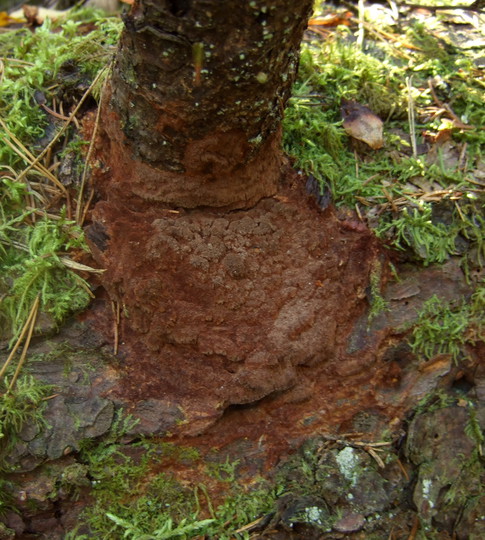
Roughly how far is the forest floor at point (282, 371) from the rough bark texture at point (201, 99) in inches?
6.9

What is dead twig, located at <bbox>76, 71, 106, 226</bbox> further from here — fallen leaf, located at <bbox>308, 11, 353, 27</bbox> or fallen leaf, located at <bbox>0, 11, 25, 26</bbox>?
fallen leaf, located at <bbox>0, 11, 25, 26</bbox>

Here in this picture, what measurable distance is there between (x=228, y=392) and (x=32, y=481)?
2.79 feet

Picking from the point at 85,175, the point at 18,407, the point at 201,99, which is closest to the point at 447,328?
the point at 201,99

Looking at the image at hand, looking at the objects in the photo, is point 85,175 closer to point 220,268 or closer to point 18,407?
point 220,268

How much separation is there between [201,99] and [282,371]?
1111 mm

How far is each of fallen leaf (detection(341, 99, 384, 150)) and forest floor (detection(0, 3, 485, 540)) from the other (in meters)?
0.01

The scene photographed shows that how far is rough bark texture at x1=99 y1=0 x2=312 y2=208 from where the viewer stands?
4.86ft

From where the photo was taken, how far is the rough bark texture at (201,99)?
4.86ft

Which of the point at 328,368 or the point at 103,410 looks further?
the point at 328,368

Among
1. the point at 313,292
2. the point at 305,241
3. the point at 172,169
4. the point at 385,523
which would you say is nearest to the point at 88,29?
the point at 172,169

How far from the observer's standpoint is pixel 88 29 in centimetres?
305

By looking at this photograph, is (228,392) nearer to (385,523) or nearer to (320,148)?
(385,523)

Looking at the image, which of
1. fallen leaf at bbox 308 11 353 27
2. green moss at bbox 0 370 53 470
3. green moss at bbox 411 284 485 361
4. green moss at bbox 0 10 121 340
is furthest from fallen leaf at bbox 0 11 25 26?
green moss at bbox 411 284 485 361

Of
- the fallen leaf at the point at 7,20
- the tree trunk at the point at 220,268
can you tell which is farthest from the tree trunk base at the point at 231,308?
the fallen leaf at the point at 7,20
